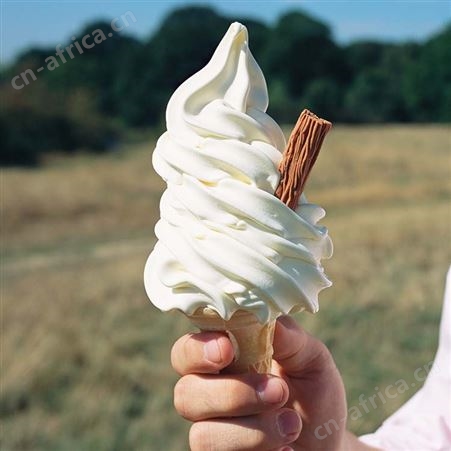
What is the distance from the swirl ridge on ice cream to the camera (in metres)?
0.88

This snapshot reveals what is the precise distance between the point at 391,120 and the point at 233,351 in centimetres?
1733

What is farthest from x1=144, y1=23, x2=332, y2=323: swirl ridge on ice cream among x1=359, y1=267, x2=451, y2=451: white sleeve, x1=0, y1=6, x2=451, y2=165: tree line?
x1=0, y1=6, x2=451, y2=165: tree line

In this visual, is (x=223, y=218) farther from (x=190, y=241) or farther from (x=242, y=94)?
(x=242, y=94)

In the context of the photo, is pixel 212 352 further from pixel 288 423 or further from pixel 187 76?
pixel 187 76

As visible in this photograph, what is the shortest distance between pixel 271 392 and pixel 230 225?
20 centimetres

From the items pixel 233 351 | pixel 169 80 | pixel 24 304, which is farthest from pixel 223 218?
pixel 169 80

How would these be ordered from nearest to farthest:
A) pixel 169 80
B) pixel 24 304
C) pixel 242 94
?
pixel 242 94 < pixel 24 304 < pixel 169 80

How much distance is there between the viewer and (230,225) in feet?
2.95

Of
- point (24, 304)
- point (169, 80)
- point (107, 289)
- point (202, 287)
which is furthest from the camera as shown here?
point (169, 80)

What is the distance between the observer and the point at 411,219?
20.9ft

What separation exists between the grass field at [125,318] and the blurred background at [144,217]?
0.04 feet

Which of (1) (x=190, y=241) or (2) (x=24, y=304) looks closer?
(1) (x=190, y=241)

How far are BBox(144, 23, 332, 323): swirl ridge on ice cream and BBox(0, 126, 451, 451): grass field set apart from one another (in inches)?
85.4

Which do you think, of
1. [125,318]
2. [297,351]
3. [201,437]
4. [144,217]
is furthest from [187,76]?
[201,437]
